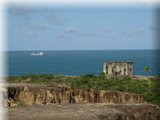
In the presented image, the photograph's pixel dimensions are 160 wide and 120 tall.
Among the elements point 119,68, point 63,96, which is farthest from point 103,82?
point 63,96

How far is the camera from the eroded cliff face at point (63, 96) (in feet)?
119

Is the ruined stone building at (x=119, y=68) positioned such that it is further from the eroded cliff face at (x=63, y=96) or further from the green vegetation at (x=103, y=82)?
the eroded cliff face at (x=63, y=96)

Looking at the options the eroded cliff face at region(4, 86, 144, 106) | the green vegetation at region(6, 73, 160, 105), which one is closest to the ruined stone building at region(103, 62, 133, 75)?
the green vegetation at region(6, 73, 160, 105)

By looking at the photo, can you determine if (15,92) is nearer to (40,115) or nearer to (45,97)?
(45,97)

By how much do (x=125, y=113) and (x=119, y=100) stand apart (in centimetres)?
1154

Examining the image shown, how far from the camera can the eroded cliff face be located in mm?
36188

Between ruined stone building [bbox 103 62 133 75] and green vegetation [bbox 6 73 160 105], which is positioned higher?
ruined stone building [bbox 103 62 133 75]

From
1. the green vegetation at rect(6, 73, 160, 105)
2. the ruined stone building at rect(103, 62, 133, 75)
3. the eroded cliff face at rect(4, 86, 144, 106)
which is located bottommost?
the eroded cliff face at rect(4, 86, 144, 106)

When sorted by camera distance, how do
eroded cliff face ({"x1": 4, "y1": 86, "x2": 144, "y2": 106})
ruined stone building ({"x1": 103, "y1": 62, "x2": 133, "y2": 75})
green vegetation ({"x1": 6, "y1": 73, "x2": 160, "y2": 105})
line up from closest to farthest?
eroded cliff face ({"x1": 4, "y1": 86, "x2": 144, "y2": 106})
green vegetation ({"x1": 6, "y1": 73, "x2": 160, "y2": 105})
ruined stone building ({"x1": 103, "y1": 62, "x2": 133, "y2": 75})

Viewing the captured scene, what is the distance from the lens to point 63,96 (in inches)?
1497

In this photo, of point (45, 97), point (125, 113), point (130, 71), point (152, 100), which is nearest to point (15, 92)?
point (45, 97)

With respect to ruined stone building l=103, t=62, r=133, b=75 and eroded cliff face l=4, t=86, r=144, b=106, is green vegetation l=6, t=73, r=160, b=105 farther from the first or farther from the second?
eroded cliff face l=4, t=86, r=144, b=106

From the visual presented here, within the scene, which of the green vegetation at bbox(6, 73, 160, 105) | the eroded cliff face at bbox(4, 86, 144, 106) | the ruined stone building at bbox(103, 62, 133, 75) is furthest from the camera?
the ruined stone building at bbox(103, 62, 133, 75)

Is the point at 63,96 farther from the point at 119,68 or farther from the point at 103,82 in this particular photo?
the point at 119,68
